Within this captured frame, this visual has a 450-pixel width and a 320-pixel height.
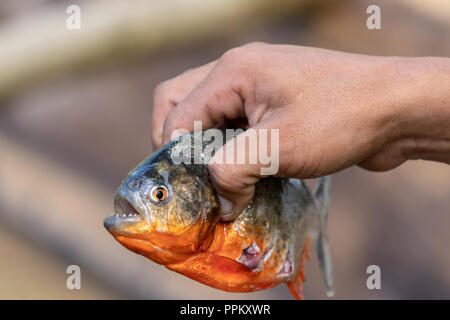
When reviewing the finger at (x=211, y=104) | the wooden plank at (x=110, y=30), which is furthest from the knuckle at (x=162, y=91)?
the wooden plank at (x=110, y=30)

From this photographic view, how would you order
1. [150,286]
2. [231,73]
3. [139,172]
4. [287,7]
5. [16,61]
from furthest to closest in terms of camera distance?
[16,61], [287,7], [150,286], [231,73], [139,172]

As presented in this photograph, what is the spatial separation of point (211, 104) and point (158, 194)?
12.9 inches

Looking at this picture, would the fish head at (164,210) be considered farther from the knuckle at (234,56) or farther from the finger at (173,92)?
the finger at (173,92)

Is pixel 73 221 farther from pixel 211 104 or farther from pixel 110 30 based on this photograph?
pixel 211 104

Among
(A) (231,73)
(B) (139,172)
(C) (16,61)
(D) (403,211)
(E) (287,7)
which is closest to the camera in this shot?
(B) (139,172)

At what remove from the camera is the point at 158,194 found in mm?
1108

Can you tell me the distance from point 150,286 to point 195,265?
2288 millimetres

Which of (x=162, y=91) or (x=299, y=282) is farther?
(x=162, y=91)

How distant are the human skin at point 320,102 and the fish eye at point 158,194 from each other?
4.0 inches

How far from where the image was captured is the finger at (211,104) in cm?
133

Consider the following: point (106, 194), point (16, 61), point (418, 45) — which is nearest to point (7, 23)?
point (16, 61)

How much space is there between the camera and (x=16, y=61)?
3.88 metres

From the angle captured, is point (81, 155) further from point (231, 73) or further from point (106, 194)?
point (231, 73)

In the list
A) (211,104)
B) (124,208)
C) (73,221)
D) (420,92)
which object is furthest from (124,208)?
(73,221)
